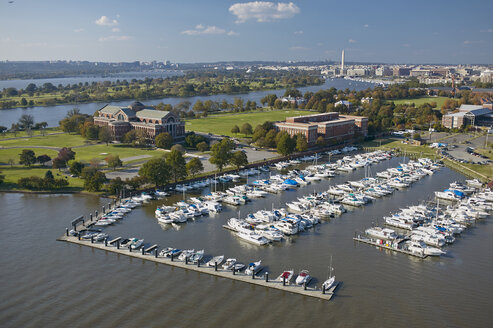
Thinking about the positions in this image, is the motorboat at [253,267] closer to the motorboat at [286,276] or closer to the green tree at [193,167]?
the motorboat at [286,276]

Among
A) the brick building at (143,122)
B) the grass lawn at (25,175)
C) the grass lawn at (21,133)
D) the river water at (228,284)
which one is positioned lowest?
the river water at (228,284)

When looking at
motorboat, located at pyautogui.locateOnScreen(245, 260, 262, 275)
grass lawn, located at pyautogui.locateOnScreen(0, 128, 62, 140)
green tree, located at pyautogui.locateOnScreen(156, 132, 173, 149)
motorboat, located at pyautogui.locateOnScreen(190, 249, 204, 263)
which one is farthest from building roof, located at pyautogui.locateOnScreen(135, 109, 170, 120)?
motorboat, located at pyautogui.locateOnScreen(245, 260, 262, 275)

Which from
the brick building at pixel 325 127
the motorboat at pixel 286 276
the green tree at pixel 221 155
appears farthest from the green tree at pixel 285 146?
the motorboat at pixel 286 276

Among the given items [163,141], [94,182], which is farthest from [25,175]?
[163,141]

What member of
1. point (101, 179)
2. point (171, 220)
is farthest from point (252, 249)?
point (101, 179)

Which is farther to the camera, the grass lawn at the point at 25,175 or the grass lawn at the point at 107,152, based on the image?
the grass lawn at the point at 107,152

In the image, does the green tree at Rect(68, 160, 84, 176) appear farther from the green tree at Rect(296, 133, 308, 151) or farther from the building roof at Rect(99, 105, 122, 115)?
the green tree at Rect(296, 133, 308, 151)
